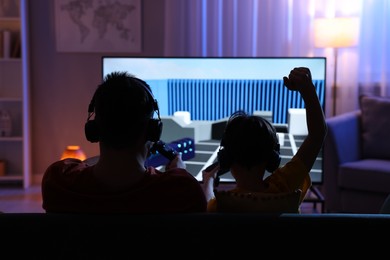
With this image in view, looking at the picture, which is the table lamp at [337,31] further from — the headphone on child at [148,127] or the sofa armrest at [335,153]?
the headphone on child at [148,127]

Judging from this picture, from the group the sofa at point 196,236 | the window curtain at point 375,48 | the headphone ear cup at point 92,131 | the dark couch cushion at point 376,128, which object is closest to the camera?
the sofa at point 196,236

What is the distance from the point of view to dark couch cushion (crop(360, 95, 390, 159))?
Answer: 3867 mm

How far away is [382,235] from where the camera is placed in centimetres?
106

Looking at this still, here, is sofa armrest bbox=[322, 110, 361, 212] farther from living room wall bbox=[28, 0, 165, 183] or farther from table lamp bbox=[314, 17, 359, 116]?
living room wall bbox=[28, 0, 165, 183]

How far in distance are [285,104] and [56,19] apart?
2348 millimetres

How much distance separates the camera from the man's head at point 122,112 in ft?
4.06

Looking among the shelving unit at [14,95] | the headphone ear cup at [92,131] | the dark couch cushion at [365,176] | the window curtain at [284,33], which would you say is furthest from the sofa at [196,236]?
the shelving unit at [14,95]

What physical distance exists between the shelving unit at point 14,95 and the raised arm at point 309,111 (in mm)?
3596

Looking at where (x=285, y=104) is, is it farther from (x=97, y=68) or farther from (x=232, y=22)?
(x=97, y=68)

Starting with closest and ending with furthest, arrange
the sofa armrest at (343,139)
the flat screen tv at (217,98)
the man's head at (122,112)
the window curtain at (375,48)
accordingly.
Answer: the man's head at (122,112)
the flat screen tv at (217,98)
the sofa armrest at (343,139)
the window curtain at (375,48)

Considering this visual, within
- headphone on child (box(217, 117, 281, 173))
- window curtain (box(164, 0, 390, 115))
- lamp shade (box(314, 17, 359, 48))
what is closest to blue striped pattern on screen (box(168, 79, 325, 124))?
lamp shade (box(314, 17, 359, 48))

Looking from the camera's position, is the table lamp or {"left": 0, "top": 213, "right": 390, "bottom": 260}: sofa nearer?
{"left": 0, "top": 213, "right": 390, "bottom": 260}: sofa

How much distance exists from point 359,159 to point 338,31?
935 mm

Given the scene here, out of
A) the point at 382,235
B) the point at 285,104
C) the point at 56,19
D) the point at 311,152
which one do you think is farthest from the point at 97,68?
the point at 382,235
